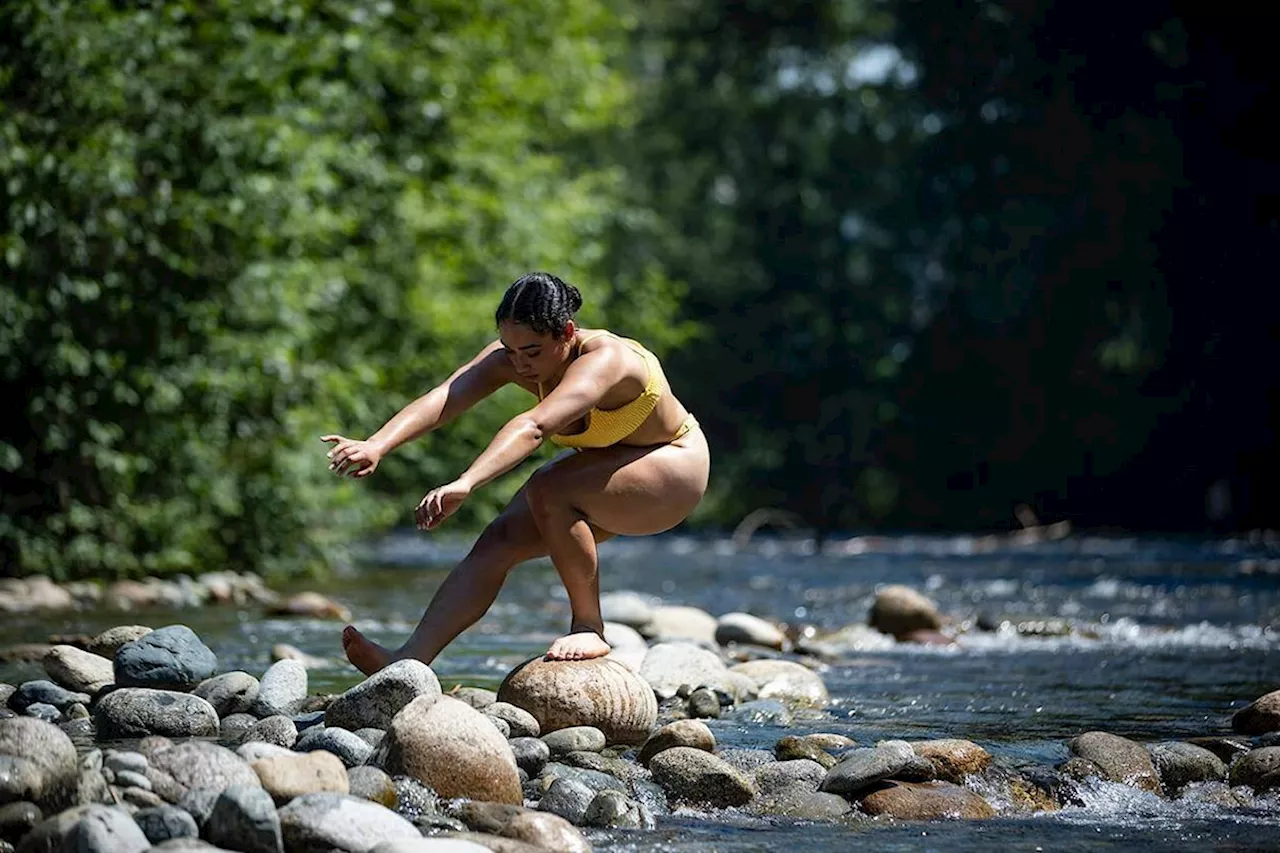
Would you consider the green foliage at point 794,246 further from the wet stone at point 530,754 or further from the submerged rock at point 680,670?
the wet stone at point 530,754

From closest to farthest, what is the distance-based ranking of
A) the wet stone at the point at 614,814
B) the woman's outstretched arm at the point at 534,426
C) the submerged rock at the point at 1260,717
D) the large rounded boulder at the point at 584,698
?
the wet stone at the point at 614,814 → the woman's outstretched arm at the point at 534,426 → the large rounded boulder at the point at 584,698 → the submerged rock at the point at 1260,717

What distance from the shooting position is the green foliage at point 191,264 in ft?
39.4

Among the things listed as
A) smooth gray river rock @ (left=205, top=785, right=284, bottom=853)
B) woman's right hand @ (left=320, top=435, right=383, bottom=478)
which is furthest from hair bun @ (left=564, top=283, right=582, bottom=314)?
smooth gray river rock @ (left=205, top=785, right=284, bottom=853)

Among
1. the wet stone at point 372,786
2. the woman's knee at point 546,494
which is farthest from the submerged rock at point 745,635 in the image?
the wet stone at point 372,786

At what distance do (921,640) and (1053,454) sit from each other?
24189 millimetres

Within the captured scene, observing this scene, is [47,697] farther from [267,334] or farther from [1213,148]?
[1213,148]

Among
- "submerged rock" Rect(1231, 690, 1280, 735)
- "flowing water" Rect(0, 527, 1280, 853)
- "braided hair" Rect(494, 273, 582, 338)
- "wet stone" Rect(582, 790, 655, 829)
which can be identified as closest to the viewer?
"wet stone" Rect(582, 790, 655, 829)

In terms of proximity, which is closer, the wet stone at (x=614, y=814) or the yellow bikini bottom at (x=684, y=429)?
the wet stone at (x=614, y=814)

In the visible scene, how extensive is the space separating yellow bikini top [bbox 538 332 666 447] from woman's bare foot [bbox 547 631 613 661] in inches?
26.9

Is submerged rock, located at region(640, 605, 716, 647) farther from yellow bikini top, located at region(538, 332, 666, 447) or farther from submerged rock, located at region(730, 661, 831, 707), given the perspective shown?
yellow bikini top, located at region(538, 332, 666, 447)

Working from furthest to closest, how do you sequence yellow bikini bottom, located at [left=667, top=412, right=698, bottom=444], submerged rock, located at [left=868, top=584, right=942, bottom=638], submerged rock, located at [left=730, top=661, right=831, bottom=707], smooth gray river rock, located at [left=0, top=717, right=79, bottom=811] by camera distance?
submerged rock, located at [left=868, top=584, right=942, bottom=638] → submerged rock, located at [left=730, top=661, right=831, bottom=707] → yellow bikini bottom, located at [left=667, top=412, right=698, bottom=444] → smooth gray river rock, located at [left=0, top=717, right=79, bottom=811]

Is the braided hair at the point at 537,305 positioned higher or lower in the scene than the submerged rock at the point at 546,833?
higher

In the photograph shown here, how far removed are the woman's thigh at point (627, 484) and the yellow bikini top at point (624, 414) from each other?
0.09 metres

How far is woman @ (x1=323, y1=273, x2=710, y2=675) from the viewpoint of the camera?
19.2 feet
